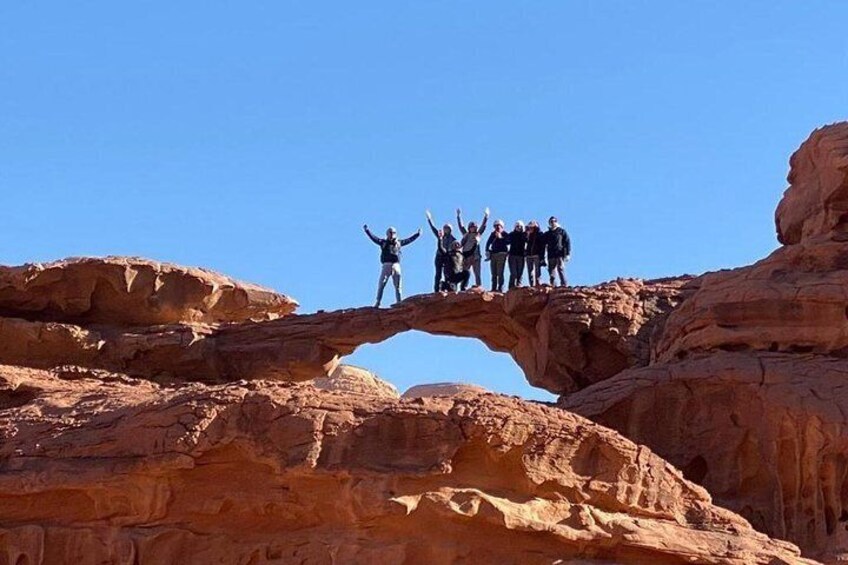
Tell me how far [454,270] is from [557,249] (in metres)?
1.85

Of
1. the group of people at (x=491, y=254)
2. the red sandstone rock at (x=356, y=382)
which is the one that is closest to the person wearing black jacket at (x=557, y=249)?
the group of people at (x=491, y=254)

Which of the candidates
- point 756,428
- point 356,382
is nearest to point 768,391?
point 756,428

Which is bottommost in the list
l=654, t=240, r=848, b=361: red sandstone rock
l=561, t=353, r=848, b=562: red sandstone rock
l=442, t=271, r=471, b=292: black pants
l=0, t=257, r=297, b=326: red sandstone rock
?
l=561, t=353, r=848, b=562: red sandstone rock

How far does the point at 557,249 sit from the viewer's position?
22.5 metres

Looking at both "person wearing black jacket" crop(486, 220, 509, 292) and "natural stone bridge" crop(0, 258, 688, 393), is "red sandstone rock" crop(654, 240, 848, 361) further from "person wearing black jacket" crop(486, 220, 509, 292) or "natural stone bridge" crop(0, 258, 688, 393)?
"person wearing black jacket" crop(486, 220, 509, 292)

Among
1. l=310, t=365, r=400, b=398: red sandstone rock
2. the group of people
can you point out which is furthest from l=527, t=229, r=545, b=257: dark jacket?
l=310, t=365, r=400, b=398: red sandstone rock

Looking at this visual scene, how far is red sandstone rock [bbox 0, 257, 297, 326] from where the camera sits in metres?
21.5

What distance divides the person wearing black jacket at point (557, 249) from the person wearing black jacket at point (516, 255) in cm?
43

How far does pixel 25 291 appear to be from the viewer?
2156 centimetres

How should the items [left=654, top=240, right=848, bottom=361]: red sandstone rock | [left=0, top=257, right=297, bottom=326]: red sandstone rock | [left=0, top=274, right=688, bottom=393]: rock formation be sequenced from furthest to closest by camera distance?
[left=0, top=257, right=297, bottom=326]: red sandstone rock < [left=0, top=274, right=688, bottom=393]: rock formation < [left=654, top=240, right=848, bottom=361]: red sandstone rock

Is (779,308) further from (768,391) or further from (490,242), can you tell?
(490,242)

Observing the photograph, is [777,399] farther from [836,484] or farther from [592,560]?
[592,560]

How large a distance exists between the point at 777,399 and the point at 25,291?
12.0 meters

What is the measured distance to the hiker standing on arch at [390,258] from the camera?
2294cm
